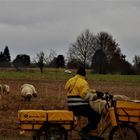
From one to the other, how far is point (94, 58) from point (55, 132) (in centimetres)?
9244

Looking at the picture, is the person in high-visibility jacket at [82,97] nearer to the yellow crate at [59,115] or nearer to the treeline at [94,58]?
the yellow crate at [59,115]

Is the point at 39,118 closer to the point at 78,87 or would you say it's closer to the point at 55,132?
the point at 55,132

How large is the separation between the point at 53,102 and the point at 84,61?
80.7m

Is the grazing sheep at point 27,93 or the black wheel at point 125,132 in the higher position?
the grazing sheep at point 27,93

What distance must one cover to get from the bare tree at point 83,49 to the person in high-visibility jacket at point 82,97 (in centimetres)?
9019

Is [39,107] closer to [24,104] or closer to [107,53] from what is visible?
[24,104]

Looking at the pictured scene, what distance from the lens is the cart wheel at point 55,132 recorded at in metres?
12.8

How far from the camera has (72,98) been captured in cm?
1289

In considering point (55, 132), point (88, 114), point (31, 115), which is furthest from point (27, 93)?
point (31, 115)

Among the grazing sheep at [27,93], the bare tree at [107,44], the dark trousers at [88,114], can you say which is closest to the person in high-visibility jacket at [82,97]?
the dark trousers at [88,114]

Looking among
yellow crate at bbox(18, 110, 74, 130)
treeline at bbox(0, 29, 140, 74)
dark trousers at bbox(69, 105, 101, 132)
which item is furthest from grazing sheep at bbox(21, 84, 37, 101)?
treeline at bbox(0, 29, 140, 74)

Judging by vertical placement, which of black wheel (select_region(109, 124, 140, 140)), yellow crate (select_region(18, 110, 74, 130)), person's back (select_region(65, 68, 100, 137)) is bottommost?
black wheel (select_region(109, 124, 140, 140))

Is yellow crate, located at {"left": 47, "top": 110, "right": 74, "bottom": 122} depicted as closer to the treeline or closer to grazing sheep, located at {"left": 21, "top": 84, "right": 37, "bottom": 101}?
grazing sheep, located at {"left": 21, "top": 84, "right": 37, "bottom": 101}

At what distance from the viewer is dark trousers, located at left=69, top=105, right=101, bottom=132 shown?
42.4ft
